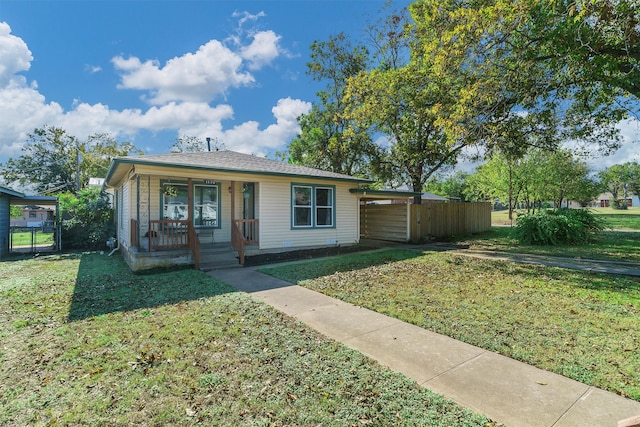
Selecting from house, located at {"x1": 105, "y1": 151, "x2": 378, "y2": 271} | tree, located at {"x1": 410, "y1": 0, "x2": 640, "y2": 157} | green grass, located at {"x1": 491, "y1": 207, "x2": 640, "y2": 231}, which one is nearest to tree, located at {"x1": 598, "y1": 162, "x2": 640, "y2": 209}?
green grass, located at {"x1": 491, "y1": 207, "x2": 640, "y2": 231}

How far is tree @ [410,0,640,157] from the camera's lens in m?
6.81

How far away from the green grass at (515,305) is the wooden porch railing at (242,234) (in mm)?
1423

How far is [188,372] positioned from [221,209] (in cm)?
803

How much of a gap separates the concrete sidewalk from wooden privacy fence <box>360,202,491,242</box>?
10015 millimetres

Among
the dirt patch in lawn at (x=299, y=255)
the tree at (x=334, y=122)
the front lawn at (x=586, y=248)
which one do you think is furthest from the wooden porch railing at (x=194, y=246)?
the tree at (x=334, y=122)

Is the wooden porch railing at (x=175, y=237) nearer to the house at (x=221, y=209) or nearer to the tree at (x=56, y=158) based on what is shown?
the house at (x=221, y=209)

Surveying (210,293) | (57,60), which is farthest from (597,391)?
(57,60)

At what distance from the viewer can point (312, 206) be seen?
1142cm

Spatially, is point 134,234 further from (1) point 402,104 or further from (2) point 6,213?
(1) point 402,104

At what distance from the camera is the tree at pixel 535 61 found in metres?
6.81

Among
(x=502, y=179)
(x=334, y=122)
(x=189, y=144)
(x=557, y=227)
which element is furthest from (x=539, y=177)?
(x=189, y=144)

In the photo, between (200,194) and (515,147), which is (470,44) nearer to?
(515,147)

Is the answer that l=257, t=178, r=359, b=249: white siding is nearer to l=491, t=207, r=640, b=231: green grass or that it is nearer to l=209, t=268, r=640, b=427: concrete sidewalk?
l=209, t=268, r=640, b=427: concrete sidewalk

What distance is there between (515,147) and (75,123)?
39.5 m
